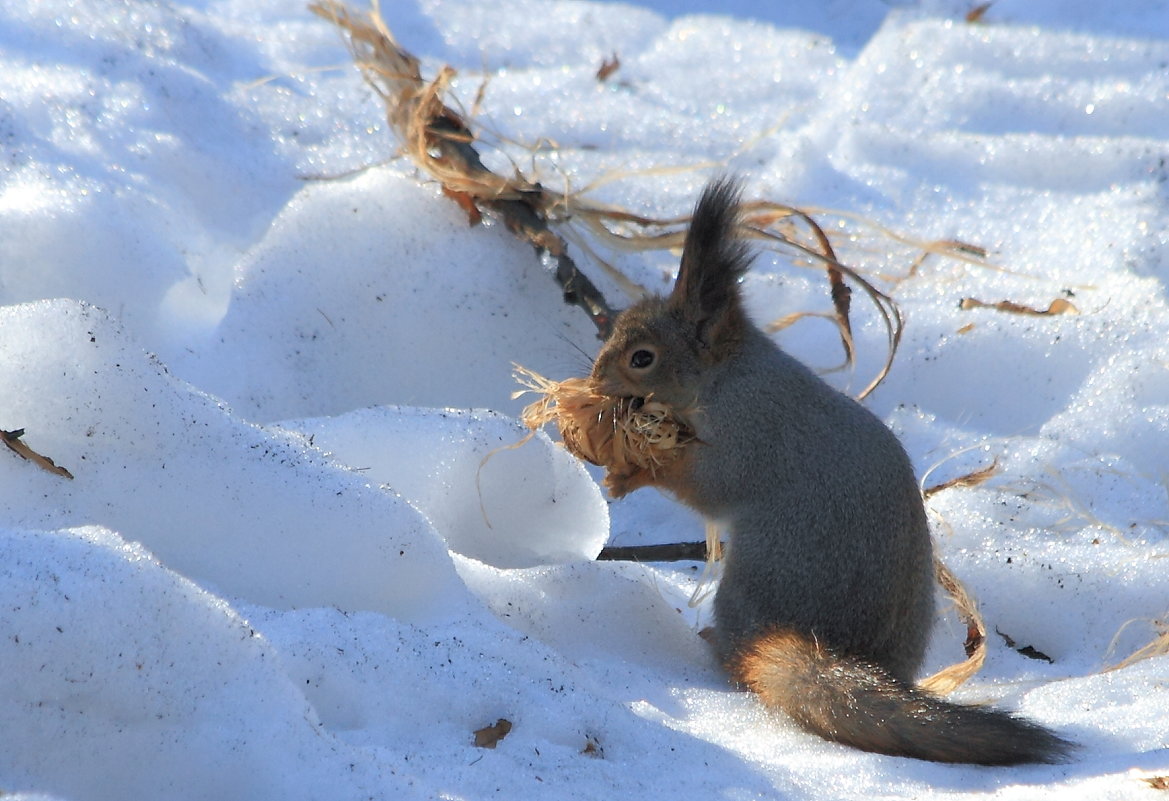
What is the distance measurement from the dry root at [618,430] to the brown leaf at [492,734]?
3.70 feet

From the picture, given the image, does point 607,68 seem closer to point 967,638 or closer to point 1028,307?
point 1028,307

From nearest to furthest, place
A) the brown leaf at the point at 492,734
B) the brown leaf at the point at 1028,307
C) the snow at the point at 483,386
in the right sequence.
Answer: the snow at the point at 483,386, the brown leaf at the point at 492,734, the brown leaf at the point at 1028,307

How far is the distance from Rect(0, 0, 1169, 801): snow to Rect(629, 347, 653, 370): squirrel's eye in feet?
0.88

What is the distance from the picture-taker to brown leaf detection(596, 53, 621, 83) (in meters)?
4.78

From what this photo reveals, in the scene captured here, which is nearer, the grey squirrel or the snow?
the snow

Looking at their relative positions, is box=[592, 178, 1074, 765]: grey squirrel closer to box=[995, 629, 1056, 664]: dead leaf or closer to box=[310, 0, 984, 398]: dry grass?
box=[995, 629, 1056, 664]: dead leaf

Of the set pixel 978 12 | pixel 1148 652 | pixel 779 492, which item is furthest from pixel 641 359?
pixel 978 12

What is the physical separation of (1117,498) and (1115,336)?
0.57 metres

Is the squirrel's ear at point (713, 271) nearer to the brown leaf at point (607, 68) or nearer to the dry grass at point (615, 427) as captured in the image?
the dry grass at point (615, 427)

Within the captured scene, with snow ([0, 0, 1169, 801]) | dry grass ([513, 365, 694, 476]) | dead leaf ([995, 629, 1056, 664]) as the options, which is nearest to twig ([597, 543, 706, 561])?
snow ([0, 0, 1169, 801])

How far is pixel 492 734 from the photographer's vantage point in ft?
5.84

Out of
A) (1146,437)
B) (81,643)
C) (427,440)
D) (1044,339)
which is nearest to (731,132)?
(1044,339)

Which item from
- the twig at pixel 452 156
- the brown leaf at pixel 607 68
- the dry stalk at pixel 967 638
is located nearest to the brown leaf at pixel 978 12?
the brown leaf at pixel 607 68

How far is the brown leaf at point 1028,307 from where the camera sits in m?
3.66
